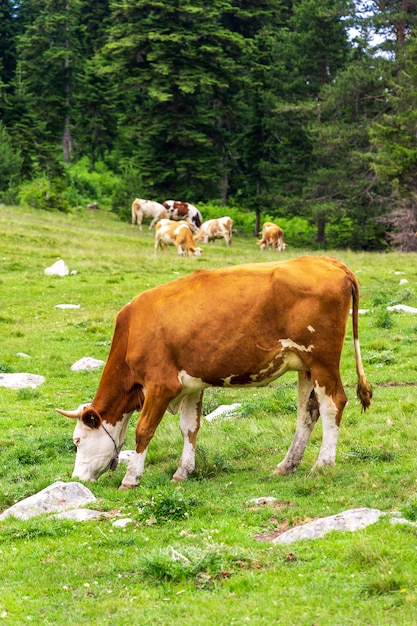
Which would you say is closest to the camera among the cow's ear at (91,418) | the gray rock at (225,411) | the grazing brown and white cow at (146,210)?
the cow's ear at (91,418)

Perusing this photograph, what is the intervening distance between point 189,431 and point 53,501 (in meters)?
1.92

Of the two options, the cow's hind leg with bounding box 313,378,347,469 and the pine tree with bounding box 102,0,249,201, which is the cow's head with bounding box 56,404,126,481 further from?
the pine tree with bounding box 102,0,249,201

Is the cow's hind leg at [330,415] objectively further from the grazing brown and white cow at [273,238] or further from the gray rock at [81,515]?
the grazing brown and white cow at [273,238]

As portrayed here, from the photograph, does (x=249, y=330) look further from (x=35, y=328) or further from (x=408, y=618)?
(x=35, y=328)

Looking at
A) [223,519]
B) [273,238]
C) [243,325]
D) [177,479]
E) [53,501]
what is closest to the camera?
[223,519]

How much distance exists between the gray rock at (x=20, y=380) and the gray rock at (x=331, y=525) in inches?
322

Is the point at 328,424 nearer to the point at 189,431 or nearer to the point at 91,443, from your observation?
the point at 189,431

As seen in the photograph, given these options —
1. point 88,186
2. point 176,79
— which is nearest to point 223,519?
point 176,79

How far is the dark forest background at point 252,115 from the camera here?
4459cm

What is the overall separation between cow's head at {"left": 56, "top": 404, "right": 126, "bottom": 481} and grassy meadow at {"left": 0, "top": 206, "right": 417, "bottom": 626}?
206mm

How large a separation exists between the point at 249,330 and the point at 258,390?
16.3ft

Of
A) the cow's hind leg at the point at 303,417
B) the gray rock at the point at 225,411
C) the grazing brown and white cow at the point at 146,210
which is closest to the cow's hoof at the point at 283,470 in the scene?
the cow's hind leg at the point at 303,417

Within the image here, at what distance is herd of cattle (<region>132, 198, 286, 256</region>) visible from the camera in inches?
1329

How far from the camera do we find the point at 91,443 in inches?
371
